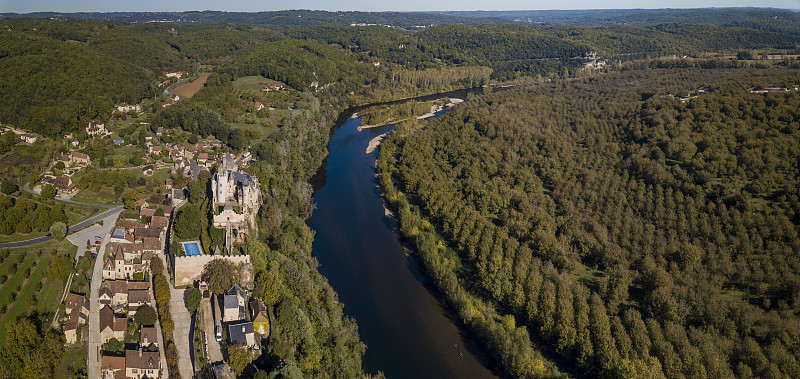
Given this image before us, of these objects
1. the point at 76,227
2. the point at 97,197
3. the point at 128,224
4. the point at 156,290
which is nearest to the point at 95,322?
the point at 156,290

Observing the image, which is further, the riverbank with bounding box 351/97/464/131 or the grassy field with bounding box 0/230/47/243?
the riverbank with bounding box 351/97/464/131

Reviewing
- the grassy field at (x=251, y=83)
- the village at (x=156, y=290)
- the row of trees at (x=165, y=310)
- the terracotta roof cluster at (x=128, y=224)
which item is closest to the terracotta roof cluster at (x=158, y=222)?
the village at (x=156, y=290)

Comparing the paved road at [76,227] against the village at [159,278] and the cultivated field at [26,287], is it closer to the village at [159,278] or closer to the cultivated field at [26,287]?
the village at [159,278]

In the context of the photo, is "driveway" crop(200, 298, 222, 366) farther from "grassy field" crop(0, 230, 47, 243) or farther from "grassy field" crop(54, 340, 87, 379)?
"grassy field" crop(0, 230, 47, 243)

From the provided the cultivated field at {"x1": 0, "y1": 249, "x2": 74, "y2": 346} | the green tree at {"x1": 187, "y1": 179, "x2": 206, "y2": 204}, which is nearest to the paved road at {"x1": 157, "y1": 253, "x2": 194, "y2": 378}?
the cultivated field at {"x1": 0, "y1": 249, "x2": 74, "y2": 346}

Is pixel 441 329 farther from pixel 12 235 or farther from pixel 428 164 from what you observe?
pixel 12 235

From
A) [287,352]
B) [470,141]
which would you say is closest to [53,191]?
[287,352]

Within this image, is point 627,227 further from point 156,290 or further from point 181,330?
point 156,290
